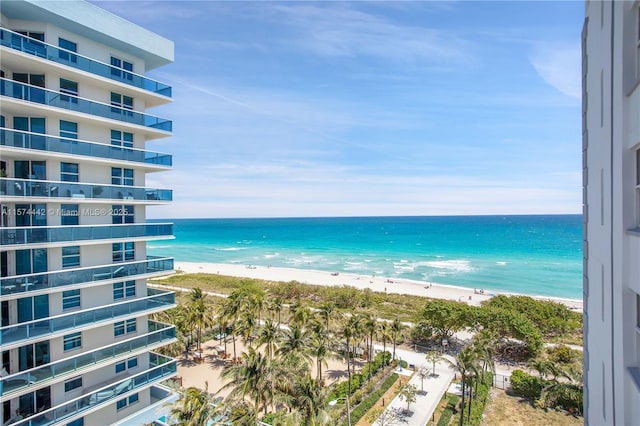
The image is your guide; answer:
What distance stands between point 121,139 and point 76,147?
3009 millimetres

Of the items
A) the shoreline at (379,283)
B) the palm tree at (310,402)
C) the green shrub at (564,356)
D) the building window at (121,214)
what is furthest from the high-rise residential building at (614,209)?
the shoreline at (379,283)

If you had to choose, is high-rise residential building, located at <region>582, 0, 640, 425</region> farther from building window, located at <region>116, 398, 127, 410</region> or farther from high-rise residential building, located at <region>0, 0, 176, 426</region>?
building window, located at <region>116, 398, 127, 410</region>

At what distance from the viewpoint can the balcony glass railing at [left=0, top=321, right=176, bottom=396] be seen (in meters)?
15.0

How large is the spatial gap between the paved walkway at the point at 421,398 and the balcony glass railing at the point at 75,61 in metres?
24.7

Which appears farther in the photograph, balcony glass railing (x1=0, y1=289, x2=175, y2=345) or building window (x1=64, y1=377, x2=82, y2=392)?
building window (x1=64, y1=377, x2=82, y2=392)

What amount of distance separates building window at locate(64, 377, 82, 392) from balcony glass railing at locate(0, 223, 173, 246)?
281 inches


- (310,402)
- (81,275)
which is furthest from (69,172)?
(310,402)

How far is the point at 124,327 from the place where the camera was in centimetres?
1978

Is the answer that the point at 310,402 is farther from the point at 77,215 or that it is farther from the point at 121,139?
the point at 121,139

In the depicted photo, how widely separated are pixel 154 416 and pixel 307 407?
9.62 meters

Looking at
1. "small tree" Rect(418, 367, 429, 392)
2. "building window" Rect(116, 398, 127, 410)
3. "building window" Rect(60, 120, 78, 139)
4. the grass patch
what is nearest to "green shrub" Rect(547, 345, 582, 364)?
the grass patch

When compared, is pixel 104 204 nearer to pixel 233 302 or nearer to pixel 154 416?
pixel 154 416

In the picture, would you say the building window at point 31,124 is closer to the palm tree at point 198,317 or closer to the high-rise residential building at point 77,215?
the high-rise residential building at point 77,215

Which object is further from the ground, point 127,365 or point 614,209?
point 614,209
